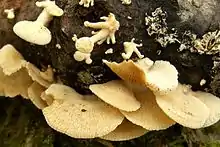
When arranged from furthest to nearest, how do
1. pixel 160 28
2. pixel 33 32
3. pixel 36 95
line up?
pixel 36 95, pixel 160 28, pixel 33 32

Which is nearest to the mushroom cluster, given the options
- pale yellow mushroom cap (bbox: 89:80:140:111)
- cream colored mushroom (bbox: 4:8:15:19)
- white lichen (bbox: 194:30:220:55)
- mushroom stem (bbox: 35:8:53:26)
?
pale yellow mushroom cap (bbox: 89:80:140:111)

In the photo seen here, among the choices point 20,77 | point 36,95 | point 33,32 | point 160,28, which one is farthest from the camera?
point 20,77

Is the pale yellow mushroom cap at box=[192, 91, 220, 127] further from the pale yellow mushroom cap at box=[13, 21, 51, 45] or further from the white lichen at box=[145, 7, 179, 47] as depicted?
the pale yellow mushroom cap at box=[13, 21, 51, 45]

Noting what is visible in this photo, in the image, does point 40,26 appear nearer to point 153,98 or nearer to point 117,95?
Answer: point 117,95

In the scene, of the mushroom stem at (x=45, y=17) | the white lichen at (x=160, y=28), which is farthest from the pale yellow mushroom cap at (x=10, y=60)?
the white lichen at (x=160, y=28)

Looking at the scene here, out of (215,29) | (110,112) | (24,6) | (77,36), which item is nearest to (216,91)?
(215,29)

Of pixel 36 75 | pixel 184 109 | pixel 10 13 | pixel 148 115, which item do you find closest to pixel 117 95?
pixel 148 115
